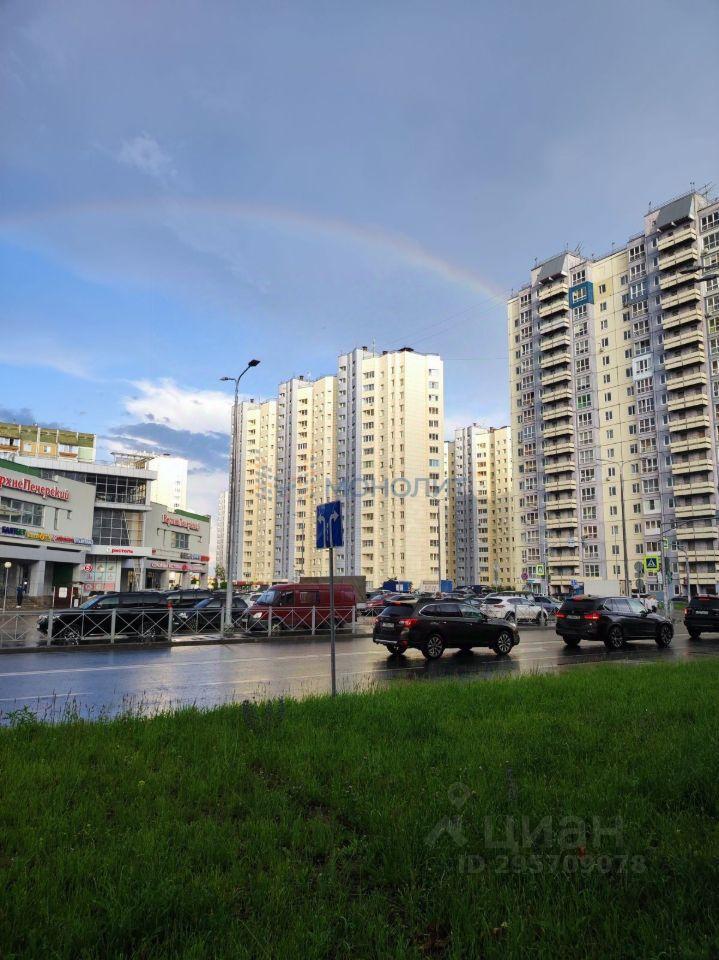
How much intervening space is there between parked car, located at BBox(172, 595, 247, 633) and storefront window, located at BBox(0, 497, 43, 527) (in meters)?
29.0

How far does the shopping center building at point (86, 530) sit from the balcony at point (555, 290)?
5960 cm

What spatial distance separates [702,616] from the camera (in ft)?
90.1

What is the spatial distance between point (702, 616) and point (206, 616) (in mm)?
21574

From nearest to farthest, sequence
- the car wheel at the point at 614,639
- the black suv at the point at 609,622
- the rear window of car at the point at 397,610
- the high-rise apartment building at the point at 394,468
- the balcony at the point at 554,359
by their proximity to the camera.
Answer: the rear window of car at the point at 397,610
the car wheel at the point at 614,639
the black suv at the point at 609,622
the balcony at the point at 554,359
the high-rise apartment building at the point at 394,468

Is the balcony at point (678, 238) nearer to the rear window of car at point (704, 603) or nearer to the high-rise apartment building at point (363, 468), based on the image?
the high-rise apartment building at point (363, 468)

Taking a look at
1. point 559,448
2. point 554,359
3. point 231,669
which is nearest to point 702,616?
point 231,669

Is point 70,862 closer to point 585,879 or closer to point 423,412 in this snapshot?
point 585,879

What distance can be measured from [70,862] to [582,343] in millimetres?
95900

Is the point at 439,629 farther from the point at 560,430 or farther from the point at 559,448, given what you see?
the point at 560,430

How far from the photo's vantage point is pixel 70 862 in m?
3.96

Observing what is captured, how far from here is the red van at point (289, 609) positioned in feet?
88.5

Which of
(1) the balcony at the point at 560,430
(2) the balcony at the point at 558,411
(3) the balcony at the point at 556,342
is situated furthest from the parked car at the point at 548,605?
(3) the balcony at the point at 556,342

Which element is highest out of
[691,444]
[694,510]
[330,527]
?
[691,444]

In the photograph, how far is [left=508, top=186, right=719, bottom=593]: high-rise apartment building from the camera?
75.3m
